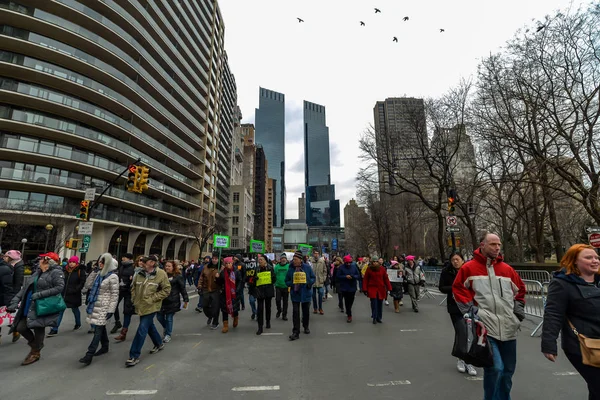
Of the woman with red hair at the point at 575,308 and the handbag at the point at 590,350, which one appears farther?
the woman with red hair at the point at 575,308

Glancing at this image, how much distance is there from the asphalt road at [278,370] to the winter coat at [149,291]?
942mm

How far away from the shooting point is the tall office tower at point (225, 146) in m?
72.6

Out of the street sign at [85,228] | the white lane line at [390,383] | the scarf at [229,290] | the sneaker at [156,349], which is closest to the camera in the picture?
Result: the white lane line at [390,383]

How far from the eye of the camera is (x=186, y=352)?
6.09 m

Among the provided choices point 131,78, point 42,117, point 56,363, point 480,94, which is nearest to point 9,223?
point 42,117

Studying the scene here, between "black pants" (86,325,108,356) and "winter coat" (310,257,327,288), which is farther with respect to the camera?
"winter coat" (310,257,327,288)

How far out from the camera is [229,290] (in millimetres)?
8039

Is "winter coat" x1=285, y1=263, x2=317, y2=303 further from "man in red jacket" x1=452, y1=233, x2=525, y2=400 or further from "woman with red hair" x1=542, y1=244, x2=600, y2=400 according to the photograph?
"woman with red hair" x1=542, y1=244, x2=600, y2=400

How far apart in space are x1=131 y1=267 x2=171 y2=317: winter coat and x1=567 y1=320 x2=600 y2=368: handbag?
5929 millimetres

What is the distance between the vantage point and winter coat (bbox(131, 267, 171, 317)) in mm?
5594

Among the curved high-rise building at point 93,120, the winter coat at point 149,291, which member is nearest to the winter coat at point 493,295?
the winter coat at point 149,291

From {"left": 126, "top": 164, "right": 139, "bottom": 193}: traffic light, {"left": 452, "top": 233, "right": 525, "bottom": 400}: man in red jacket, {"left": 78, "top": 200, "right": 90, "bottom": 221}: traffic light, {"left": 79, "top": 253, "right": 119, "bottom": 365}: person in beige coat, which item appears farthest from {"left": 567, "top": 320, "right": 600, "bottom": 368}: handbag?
{"left": 78, "top": 200, "right": 90, "bottom": 221}: traffic light

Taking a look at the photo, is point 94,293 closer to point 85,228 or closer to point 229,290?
point 229,290

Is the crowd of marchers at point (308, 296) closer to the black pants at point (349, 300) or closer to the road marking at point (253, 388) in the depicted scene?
the black pants at point (349, 300)
